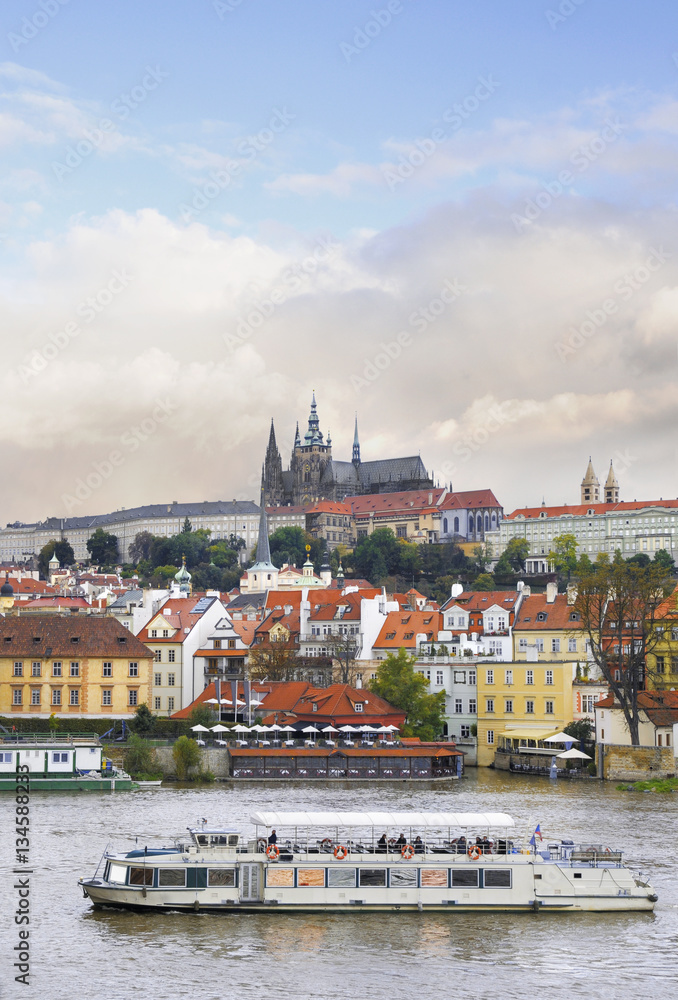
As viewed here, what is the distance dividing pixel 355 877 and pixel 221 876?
3832 mm

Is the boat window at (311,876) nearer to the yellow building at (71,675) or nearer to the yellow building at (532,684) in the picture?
the yellow building at (532,684)

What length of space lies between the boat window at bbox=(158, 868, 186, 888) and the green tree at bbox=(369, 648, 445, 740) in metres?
43.9

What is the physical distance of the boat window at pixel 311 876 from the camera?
42688 mm

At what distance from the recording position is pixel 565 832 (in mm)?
54938

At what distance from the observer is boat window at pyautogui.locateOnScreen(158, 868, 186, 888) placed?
1667 inches

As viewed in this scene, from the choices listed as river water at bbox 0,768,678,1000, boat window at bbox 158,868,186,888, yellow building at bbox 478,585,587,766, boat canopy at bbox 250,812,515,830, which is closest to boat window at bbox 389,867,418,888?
river water at bbox 0,768,678,1000

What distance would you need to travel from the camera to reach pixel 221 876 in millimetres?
42500

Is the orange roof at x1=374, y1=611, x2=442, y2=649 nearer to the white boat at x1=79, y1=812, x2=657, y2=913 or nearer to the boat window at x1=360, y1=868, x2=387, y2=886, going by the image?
the white boat at x1=79, y1=812, x2=657, y2=913

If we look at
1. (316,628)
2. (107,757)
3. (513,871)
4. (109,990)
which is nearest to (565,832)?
(513,871)

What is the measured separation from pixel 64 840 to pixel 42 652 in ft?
115

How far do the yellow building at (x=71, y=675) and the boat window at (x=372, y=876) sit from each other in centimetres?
4570

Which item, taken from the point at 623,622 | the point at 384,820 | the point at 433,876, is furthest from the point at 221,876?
the point at 623,622

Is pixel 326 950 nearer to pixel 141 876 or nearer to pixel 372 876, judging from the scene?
pixel 372 876

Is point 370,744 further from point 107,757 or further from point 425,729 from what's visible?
point 107,757
